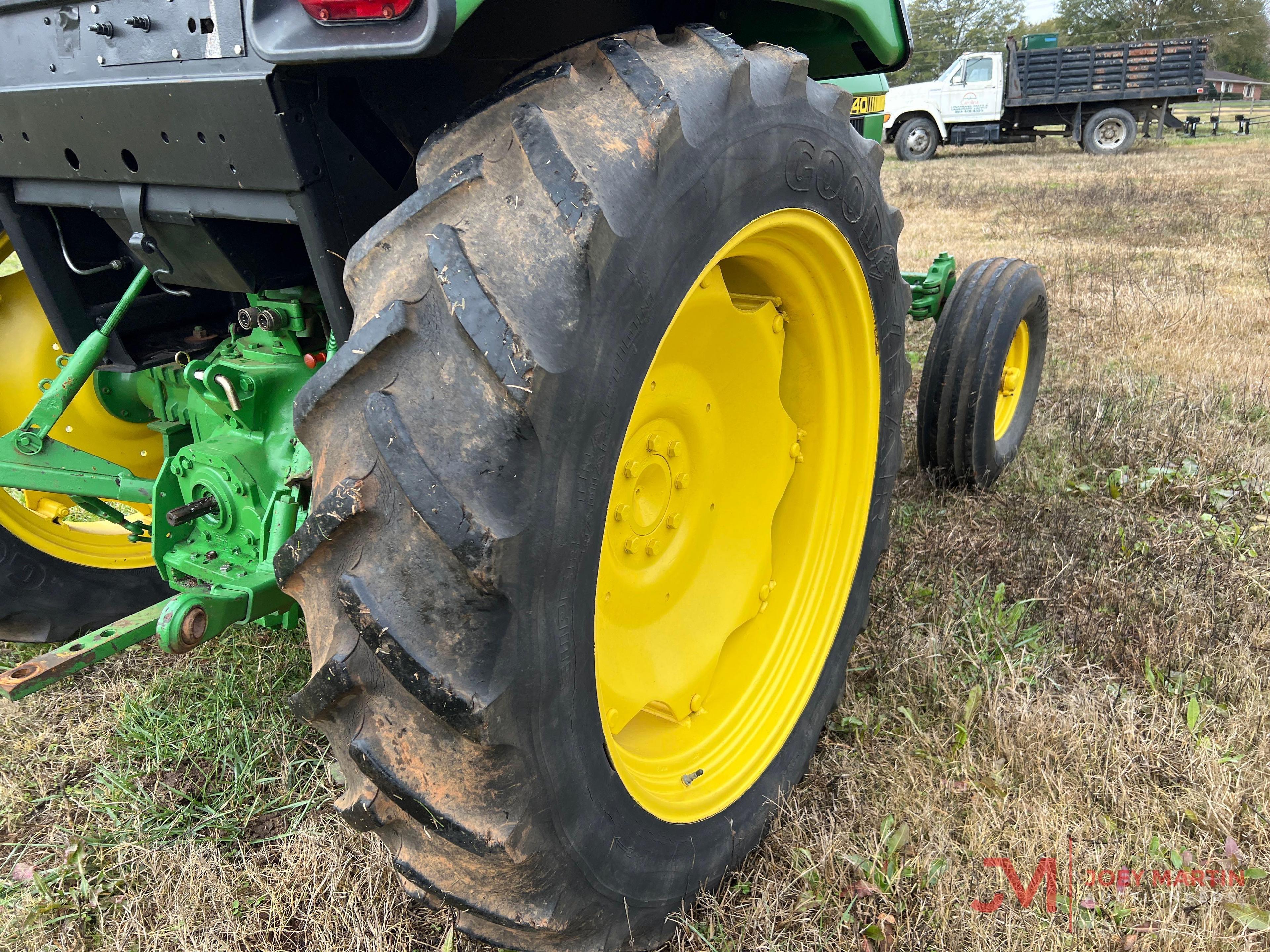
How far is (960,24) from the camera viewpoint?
54.4 metres

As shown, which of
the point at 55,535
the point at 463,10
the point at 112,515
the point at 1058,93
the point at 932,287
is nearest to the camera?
the point at 463,10

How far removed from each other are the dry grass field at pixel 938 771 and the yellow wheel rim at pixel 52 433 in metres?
0.46

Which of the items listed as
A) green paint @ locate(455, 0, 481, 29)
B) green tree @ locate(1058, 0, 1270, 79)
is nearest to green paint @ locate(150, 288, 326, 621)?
green paint @ locate(455, 0, 481, 29)

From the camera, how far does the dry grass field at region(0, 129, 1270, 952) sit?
175 cm

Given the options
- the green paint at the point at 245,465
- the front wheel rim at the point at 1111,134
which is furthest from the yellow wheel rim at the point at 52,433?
the front wheel rim at the point at 1111,134

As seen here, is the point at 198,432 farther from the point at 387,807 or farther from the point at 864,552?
the point at 864,552

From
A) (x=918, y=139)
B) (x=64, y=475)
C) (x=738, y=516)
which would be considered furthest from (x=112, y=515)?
(x=918, y=139)

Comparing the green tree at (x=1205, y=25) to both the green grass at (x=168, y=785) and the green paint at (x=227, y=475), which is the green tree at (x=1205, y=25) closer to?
the green paint at (x=227, y=475)

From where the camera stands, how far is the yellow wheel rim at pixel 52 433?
2.37 m

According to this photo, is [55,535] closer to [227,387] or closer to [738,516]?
[227,387]

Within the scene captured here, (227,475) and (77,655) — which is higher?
(227,475)

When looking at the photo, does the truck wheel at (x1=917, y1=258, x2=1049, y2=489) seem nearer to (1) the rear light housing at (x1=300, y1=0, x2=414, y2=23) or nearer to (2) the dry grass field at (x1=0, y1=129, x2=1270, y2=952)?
(2) the dry grass field at (x1=0, y1=129, x2=1270, y2=952)

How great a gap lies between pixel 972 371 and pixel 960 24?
60.8m

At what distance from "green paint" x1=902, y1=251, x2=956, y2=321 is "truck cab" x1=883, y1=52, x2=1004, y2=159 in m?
18.6
